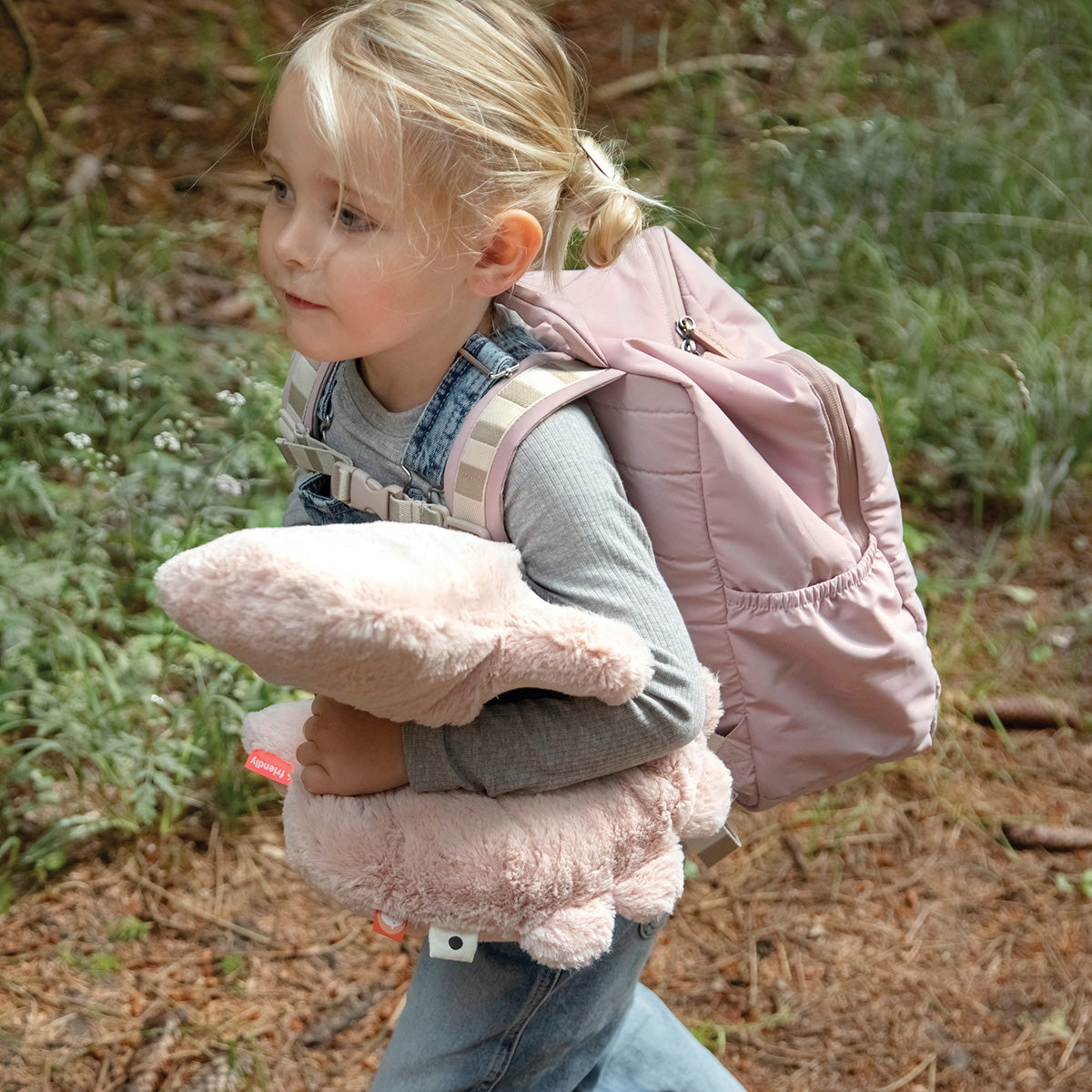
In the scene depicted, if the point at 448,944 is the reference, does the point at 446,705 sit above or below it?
above

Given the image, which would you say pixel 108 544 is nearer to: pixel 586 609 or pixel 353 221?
pixel 353 221

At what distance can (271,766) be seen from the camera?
53.2 inches

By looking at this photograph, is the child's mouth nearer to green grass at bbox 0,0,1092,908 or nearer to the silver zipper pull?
the silver zipper pull

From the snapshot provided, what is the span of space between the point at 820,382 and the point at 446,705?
575 millimetres

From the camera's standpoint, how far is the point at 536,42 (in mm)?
1325

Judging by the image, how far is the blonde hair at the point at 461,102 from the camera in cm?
121

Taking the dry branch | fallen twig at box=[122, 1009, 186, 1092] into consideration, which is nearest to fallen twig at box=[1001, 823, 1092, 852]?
fallen twig at box=[122, 1009, 186, 1092]

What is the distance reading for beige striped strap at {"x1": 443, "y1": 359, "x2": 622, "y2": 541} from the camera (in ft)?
4.05

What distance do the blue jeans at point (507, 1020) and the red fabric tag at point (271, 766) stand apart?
320mm

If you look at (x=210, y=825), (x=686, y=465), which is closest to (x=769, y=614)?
(x=686, y=465)

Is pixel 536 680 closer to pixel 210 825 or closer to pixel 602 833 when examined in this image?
pixel 602 833

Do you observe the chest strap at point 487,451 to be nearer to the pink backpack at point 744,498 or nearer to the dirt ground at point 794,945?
the pink backpack at point 744,498

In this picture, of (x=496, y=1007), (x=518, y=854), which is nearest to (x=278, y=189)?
(x=518, y=854)

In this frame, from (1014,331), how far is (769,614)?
104 inches
